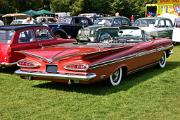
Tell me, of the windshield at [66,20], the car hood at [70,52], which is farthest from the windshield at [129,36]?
the windshield at [66,20]

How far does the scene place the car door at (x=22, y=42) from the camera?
10586 mm

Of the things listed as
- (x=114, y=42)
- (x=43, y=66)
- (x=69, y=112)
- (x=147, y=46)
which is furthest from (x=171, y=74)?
(x=69, y=112)

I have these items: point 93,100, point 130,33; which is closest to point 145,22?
point 130,33

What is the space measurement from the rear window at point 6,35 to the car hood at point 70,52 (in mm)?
2189

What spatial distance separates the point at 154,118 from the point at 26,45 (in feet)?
18.3

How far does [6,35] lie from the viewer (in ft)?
36.0

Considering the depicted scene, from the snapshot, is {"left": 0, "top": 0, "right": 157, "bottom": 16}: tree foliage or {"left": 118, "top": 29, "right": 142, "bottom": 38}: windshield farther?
{"left": 0, "top": 0, "right": 157, "bottom": 16}: tree foliage

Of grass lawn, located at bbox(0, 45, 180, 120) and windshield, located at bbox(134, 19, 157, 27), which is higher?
windshield, located at bbox(134, 19, 157, 27)

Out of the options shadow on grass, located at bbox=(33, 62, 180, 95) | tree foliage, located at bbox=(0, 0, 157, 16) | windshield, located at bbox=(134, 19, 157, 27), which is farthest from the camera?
tree foliage, located at bbox=(0, 0, 157, 16)

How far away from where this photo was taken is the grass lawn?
6628 millimetres

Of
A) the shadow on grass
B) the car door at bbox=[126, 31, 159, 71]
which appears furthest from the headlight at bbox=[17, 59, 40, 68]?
the car door at bbox=[126, 31, 159, 71]

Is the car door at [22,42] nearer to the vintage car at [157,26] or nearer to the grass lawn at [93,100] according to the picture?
the grass lawn at [93,100]

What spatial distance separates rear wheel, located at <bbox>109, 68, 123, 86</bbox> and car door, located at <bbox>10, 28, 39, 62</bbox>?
3.01 m

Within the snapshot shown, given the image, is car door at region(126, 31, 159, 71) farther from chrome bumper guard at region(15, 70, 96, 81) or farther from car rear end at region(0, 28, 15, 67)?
car rear end at region(0, 28, 15, 67)
